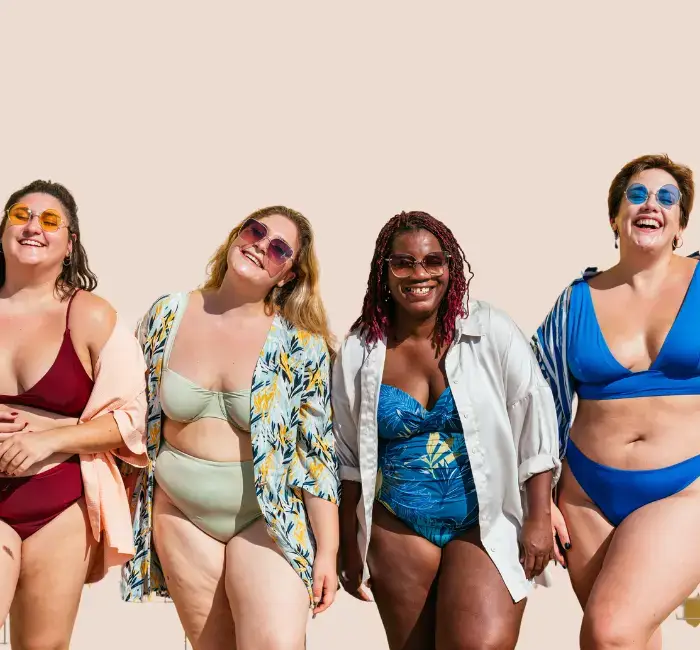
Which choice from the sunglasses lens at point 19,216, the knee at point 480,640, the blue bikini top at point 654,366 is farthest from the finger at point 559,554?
the sunglasses lens at point 19,216

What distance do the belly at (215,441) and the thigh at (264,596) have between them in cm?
36

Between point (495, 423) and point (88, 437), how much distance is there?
5.66 feet

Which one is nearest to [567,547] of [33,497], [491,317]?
[491,317]

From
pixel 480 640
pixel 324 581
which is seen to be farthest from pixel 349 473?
pixel 480 640

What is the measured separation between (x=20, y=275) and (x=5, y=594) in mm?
1358

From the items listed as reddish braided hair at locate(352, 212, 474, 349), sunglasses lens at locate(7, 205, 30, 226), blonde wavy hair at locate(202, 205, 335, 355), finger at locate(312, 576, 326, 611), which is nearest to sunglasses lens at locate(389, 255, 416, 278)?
reddish braided hair at locate(352, 212, 474, 349)

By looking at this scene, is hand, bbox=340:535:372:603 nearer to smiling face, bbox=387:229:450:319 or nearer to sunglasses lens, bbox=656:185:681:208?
smiling face, bbox=387:229:450:319

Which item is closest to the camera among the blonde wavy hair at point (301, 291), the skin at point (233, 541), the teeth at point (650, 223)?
the skin at point (233, 541)

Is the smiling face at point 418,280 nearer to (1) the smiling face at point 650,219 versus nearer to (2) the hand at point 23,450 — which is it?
(1) the smiling face at point 650,219

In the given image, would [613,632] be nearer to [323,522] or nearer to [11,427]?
[323,522]

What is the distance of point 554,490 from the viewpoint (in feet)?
16.0

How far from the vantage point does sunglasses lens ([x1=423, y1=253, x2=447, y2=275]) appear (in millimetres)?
4633

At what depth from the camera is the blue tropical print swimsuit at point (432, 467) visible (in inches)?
181

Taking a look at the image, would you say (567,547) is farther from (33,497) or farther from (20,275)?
(20,275)
